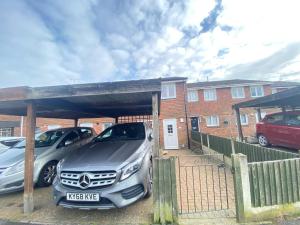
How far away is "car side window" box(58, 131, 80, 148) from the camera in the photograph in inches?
262

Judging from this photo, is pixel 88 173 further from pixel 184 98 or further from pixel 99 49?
pixel 184 98

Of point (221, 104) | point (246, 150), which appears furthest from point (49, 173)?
point (221, 104)

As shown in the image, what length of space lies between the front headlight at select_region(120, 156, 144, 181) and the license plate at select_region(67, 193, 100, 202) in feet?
1.74

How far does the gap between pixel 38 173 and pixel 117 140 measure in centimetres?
258

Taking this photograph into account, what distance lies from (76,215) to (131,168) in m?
1.52

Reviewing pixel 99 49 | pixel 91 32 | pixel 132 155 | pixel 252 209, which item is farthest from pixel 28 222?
pixel 99 49

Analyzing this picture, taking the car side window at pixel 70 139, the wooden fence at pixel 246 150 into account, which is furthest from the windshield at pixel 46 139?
the wooden fence at pixel 246 150

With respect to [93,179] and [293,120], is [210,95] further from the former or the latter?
[93,179]

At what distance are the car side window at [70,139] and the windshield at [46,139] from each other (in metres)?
0.25

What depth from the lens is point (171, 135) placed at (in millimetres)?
15250

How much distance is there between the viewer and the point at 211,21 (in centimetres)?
1034

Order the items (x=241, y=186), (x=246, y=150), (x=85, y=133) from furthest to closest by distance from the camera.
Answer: (x=85, y=133) → (x=246, y=150) → (x=241, y=186)

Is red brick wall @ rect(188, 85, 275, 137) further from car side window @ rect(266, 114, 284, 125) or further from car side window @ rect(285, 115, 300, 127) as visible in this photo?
car side window @ rect(285, 115, 300, 127)

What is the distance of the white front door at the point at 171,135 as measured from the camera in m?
15.2
